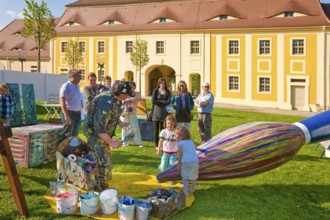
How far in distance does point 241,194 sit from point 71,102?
4.02 m

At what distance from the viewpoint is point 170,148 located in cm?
688

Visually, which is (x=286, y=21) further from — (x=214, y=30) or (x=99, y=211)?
(x=99, y=211)

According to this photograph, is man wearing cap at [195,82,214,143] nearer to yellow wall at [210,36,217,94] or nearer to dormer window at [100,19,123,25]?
yellow wall at [210,36,217,94]

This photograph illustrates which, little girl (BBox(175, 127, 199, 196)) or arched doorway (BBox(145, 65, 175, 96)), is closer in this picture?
little girl (BBox(175, 127, 199, 196))

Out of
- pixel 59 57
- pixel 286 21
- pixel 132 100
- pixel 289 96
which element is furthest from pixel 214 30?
pixel 132 100

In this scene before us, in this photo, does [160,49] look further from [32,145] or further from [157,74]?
[32,145]

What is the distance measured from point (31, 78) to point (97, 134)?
51.9 feet

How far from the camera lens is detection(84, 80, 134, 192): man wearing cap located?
205 inches

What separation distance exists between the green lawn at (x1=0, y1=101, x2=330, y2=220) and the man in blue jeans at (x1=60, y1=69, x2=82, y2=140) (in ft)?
3.02

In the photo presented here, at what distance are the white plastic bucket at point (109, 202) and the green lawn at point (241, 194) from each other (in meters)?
0.36

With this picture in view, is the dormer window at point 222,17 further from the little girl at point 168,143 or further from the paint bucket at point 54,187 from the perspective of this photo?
the paint bucket at point 54,187

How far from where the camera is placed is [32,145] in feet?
23.6

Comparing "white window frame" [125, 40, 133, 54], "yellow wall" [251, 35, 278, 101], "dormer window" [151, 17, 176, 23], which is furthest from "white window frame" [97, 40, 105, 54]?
"yellow wall" [251, 35, 278, 101]

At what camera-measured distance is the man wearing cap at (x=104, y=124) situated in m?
5.20
